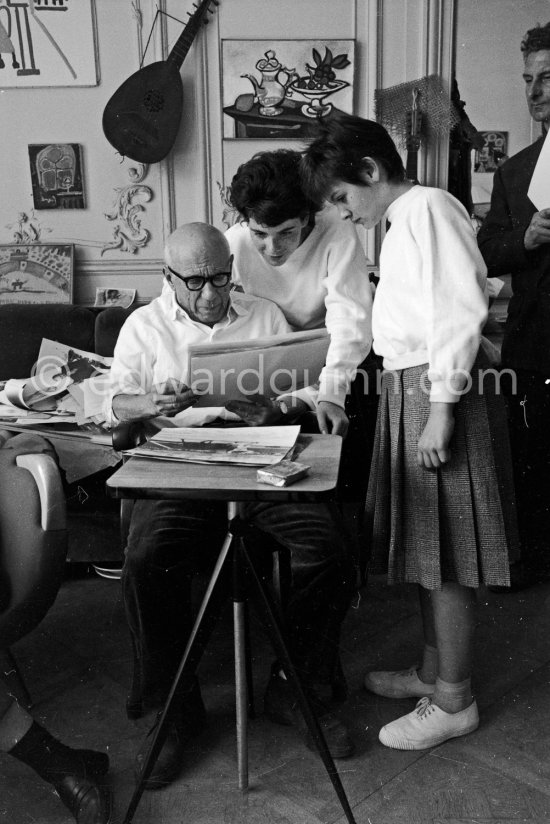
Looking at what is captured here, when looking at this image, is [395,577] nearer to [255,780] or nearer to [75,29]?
[255,780]

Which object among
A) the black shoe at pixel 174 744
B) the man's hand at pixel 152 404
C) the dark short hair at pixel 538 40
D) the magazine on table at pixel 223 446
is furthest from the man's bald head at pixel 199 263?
the dark short hair at pixel 538 40

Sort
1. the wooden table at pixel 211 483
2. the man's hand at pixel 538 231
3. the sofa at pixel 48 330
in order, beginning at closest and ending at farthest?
the wooden table at pixel 211 483
the man's hand at pixel 538 231
the sofa at pixel 48 330

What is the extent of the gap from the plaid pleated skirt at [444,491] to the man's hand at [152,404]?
20.3 inches

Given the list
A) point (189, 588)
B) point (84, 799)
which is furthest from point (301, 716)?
point (84, 799)

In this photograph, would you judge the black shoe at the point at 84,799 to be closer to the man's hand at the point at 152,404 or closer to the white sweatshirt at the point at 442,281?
the man's hand at the point at 152,404

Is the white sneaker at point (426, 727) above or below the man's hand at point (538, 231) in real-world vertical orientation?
below

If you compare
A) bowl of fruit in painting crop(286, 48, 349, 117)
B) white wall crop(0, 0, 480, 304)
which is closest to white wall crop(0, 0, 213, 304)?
white wall crop(0, 0, 480, 304)

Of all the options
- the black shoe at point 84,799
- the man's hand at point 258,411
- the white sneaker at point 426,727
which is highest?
the man's hand at point 258,411

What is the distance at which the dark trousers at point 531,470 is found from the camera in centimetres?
251

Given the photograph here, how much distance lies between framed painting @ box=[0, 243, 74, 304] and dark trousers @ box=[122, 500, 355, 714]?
2.13m

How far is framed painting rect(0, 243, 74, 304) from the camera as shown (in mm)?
3547

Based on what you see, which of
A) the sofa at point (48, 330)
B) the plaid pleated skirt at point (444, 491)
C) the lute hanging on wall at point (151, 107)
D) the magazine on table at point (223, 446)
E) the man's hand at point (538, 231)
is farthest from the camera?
the lute hanging on wall at point (151, 107)

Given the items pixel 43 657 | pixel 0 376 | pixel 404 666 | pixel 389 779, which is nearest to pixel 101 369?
pixel 0 376

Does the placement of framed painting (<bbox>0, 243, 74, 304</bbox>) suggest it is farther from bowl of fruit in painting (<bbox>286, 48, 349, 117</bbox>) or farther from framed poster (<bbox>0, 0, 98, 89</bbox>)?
bowl of fruit in painting (<bbox>286, 48, 349, 117</bbox>)
